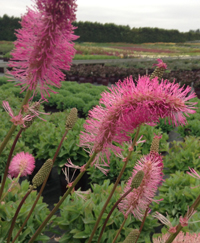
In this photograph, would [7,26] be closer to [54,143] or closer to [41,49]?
[54,143]

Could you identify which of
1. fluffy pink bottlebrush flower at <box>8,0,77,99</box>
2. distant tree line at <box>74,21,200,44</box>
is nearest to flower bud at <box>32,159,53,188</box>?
fluffy pink bottlebrush flower at <box>8,0,77,99</box>

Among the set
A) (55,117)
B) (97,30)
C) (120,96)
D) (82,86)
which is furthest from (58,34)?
(97,30)

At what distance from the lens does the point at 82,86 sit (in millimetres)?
8820

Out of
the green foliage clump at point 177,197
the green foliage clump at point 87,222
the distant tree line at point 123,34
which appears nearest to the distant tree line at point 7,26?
the distant tree line at point 123,34

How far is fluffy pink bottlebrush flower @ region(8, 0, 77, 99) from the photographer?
64 centimetres

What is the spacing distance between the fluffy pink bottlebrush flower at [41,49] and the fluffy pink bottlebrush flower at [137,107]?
0.67 feet

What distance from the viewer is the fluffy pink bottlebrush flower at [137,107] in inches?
27.9

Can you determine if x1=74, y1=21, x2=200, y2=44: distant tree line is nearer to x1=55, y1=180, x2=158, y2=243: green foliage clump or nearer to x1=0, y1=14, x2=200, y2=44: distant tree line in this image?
x1=0, y1=14, x2=200, y2=44: distant tree line

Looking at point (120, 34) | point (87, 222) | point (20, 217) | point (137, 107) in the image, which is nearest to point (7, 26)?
point (120, 34)

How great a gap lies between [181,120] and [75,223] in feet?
5.08

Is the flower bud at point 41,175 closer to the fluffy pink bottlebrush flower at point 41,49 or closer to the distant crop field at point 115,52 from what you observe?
the fluffy pink bottlebrush flower at point 41,49

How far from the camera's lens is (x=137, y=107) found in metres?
0.71

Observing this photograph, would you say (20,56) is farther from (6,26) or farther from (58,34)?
(6,26)

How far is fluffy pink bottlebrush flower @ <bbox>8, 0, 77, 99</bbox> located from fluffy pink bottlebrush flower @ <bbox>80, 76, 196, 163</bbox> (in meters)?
0.21
